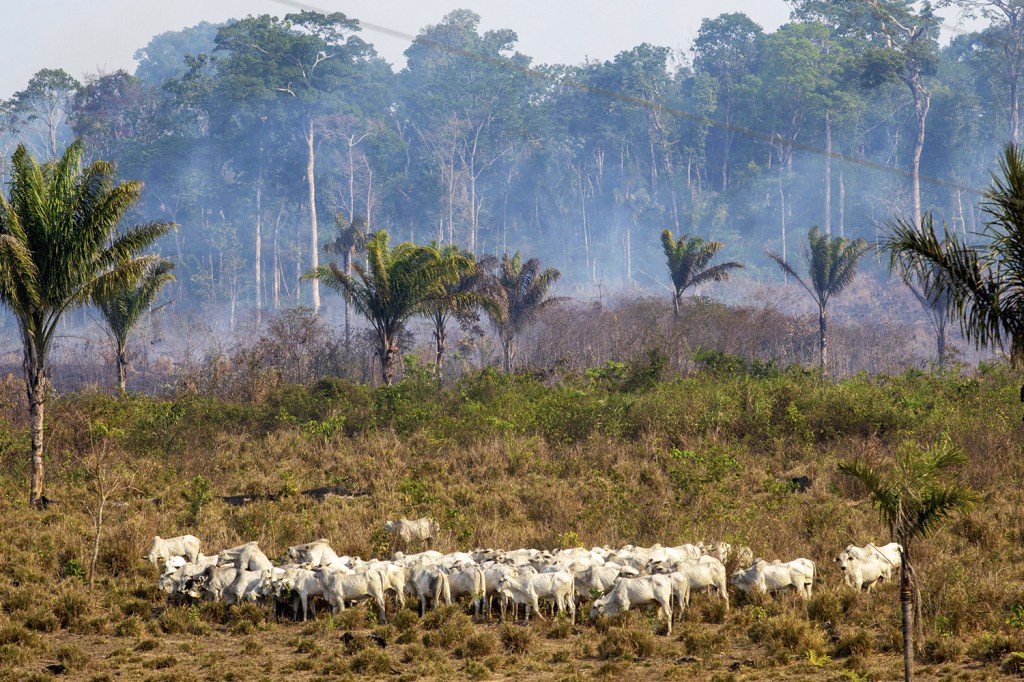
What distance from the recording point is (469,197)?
86875mm

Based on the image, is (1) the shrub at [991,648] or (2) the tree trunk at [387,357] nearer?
(1) the shrub at [991,648]

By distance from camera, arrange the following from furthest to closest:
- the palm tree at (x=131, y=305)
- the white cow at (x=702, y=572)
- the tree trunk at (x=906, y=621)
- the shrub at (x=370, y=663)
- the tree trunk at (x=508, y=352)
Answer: the tree trunk at (x=508, y=352) → the palm tree at (x=131, y=305) → the white cow at (x=702, y=572) → the shrub at (x=370, y=663) → the tree trunk at (x=906, y=621)

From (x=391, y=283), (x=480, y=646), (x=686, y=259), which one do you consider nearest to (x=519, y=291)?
(x=686, y=259)

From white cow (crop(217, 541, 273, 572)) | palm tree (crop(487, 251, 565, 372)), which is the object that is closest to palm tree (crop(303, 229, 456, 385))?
palm tree (crop(487, 251, 565, 372))

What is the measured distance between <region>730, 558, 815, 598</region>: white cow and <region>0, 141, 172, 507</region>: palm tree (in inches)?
506

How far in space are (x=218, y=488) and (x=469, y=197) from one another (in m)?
67.6

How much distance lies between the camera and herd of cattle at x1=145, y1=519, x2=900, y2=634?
12.5 metres

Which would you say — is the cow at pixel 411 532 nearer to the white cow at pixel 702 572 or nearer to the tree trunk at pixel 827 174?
the white cow at pixel 702 572

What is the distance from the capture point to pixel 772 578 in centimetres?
1281

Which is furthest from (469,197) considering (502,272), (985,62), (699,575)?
(699,575)

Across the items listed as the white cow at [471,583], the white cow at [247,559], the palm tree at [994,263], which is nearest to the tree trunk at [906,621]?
the palm tree at [994,263]

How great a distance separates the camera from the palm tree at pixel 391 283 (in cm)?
3003

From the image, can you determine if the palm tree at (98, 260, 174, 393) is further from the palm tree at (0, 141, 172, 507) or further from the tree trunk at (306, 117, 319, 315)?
the tree trunk at (306, 117, 319, 315)

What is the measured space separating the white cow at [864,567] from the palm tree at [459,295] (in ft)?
61.8
